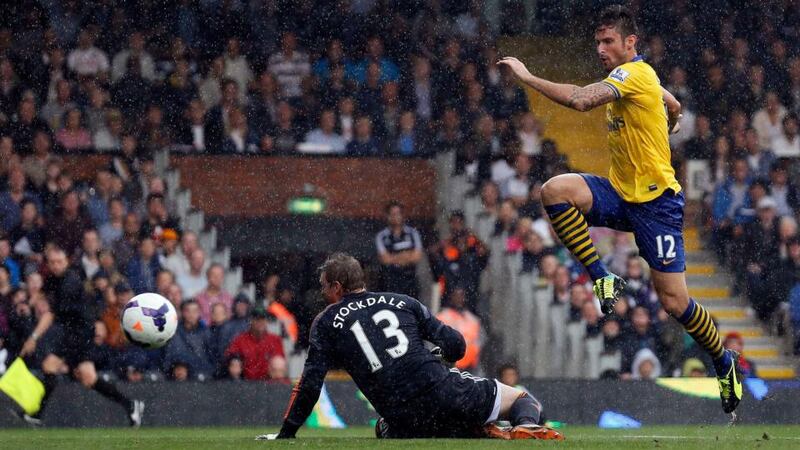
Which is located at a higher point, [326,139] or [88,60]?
[88,60]

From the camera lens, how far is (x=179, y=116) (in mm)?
16812

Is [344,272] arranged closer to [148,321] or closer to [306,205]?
[148,321]

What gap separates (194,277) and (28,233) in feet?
5.50

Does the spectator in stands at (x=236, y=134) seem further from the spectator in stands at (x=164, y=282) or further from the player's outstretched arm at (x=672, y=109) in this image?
the player's outstretched arm at (x=672, y=109)

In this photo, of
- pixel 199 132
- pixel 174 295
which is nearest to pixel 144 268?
pixel 174 295

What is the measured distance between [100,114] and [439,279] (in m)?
4.16

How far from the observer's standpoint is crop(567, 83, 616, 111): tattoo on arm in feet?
28.6

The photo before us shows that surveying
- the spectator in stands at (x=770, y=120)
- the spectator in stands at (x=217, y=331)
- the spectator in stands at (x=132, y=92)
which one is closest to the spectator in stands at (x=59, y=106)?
the spectator in stands at (x=132, y=92)

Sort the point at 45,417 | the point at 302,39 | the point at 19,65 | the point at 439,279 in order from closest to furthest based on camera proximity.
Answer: the point at 45,417 < the point at 439,279 < the point at 19,65 < the point at 302,39

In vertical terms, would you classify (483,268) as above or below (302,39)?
below

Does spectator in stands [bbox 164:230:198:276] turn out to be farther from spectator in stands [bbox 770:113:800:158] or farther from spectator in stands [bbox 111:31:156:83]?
spectator in stands [bbox 770:113:800:158]

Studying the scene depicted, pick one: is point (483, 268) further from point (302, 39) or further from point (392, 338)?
point (392, 338)

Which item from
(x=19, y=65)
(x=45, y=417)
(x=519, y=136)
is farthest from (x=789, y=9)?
(x=45, y=417)

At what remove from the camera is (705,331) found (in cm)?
964
